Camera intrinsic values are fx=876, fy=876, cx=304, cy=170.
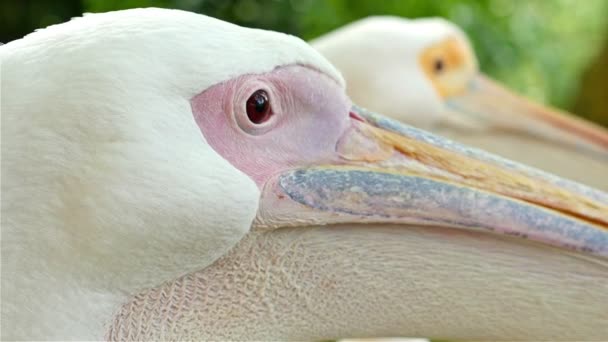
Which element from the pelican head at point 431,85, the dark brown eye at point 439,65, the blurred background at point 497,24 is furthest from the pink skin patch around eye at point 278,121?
the blurred background at point 497,24

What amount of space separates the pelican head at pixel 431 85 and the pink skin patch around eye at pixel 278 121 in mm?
1774

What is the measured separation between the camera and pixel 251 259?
1223 millimetres

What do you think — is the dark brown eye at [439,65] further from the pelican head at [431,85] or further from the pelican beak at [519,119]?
the pelican beak at [519,119]

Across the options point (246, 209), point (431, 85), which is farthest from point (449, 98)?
point (246, 209)

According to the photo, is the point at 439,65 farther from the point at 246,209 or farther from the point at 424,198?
the point at 246,209

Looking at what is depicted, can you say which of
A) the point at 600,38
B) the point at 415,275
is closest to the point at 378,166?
the point at 415,275

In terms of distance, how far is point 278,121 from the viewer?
124 centimetres

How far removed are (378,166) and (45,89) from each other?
0.48 m

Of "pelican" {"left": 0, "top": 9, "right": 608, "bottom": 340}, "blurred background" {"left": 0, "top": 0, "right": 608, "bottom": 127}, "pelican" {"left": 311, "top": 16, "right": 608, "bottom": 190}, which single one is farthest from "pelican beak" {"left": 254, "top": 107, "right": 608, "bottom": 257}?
"blurred background" {"left": 0, "top": 0, "right": 608, "bottom": 127}

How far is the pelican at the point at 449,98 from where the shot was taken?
308 cm

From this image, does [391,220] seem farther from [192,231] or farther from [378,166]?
[192,231]

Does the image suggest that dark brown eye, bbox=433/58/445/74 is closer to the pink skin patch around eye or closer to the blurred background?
the blurred background

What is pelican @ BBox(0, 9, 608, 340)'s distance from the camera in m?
1.07

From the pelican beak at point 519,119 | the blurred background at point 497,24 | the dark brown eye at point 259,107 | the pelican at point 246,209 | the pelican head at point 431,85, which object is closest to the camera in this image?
the pelican at point 246,209
